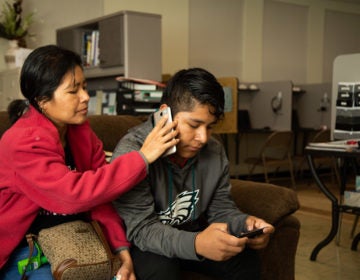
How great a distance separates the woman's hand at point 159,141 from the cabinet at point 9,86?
119 inches

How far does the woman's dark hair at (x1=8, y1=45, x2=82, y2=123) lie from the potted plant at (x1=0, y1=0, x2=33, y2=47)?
3.45 m

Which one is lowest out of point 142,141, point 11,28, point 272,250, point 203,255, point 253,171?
point 253,171

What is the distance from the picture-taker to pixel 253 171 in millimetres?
6246

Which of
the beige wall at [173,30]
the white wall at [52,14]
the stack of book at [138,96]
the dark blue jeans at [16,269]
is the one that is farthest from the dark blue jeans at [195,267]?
the beige wall at [173,30]

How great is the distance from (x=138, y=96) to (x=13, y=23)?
1852mm

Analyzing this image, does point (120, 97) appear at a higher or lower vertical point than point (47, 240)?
higher

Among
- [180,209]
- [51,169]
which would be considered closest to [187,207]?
[180,209]

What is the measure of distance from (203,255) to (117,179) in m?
0.30

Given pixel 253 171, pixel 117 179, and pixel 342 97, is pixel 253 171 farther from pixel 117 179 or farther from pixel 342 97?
pixel 117 179

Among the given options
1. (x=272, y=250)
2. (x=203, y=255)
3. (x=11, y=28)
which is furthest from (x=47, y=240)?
(x=11, y=28)

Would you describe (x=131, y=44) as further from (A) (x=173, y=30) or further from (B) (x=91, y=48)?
(A) (x=173, y=30)

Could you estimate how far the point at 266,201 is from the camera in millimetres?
1571

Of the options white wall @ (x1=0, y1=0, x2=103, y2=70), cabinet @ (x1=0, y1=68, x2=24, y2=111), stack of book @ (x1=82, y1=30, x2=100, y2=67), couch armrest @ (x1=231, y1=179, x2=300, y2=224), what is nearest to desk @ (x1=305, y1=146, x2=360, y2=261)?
couch armrest @ (x1=231, y1=179, x2=300, y2=224)

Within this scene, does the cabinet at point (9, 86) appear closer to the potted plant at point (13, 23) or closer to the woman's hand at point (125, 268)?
the potted plant at point (13, 23)
